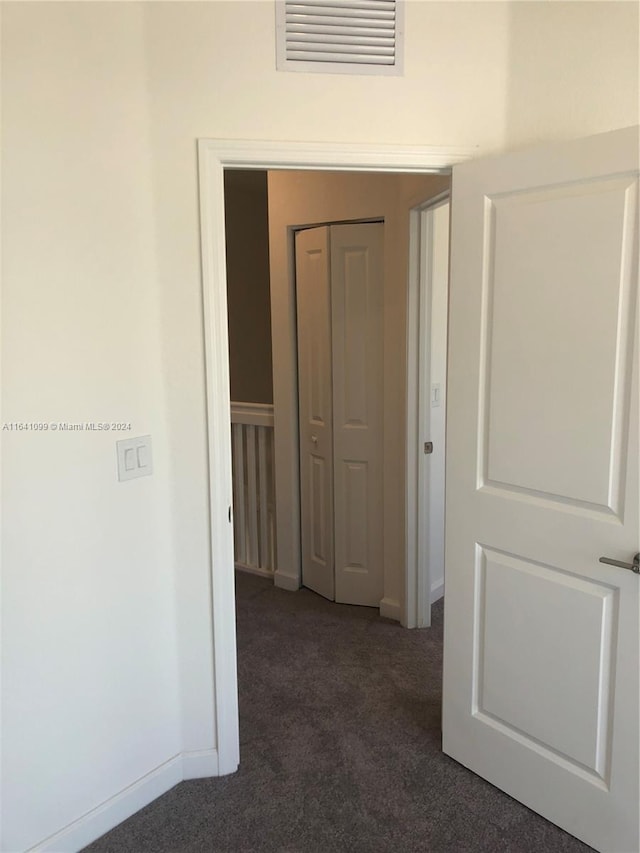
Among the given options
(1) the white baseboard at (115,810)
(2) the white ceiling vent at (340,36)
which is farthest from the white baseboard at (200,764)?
(2) the white ceiling vent at (340,36)

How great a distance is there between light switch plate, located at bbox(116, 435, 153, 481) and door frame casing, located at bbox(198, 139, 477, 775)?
188mm

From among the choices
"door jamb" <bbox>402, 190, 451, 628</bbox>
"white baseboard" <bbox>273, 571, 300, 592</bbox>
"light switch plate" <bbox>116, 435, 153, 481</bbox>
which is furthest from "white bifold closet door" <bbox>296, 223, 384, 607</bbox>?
"light switch plate" <bbox>116, 435, 153, 481</bbox>

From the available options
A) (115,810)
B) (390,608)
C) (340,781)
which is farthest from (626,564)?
(390,608)

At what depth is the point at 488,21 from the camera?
2.02m

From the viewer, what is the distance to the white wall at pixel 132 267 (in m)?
1.74

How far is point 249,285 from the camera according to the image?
3.97 m

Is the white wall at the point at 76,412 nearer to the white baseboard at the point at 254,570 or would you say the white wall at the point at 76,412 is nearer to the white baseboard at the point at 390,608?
the white baseboard at the point at 390,608

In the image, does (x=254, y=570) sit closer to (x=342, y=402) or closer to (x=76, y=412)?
(x=342, y=402)

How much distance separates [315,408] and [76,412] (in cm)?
184

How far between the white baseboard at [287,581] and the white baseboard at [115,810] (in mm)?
1591

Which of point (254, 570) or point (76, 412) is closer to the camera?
point (76, 412)

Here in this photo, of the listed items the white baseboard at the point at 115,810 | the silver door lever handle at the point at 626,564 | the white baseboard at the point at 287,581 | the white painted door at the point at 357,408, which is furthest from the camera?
the white baseboard at the point at 287,581

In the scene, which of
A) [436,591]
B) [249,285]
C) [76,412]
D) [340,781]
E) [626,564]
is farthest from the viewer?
[249,285]

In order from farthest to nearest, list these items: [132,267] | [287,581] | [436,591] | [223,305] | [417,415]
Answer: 1. [287,581]
2. [436,591]
3. [417,415]
4. [223,305]
5. [132,267]
